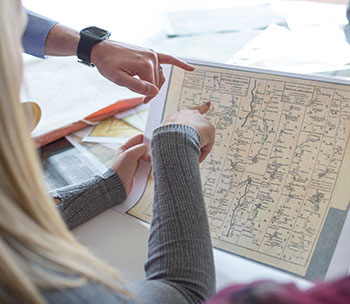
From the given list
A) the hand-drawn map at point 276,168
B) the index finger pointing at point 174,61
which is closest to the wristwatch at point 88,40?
the index finger pointing at point 174,61

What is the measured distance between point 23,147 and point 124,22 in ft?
3.87

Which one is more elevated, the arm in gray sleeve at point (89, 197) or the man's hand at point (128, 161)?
the man's hand at point (128, 161)

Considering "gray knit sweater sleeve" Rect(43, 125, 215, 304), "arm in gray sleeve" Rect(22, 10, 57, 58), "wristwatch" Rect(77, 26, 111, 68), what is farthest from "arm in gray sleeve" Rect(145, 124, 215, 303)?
"arm in gray sleeve" Rect(22, 10, 57, 58)

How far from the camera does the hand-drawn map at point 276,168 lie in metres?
0.71

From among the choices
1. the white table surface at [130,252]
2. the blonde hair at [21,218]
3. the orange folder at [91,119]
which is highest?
the blonde hair at [21,218]

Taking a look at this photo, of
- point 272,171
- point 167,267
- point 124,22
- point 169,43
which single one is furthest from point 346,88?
point 124,22

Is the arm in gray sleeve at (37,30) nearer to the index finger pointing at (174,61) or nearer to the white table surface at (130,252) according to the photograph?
the index finger pointing at (174,61)

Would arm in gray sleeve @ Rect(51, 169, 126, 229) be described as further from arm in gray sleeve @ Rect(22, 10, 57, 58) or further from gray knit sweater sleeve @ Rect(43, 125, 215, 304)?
arm in gray sleeve @ Rect(22, 10, 57, 58)

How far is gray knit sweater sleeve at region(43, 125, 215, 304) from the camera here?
0.56 meters

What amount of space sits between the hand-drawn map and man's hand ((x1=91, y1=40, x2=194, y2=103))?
0.32ft

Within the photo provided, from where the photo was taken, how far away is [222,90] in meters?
0.87

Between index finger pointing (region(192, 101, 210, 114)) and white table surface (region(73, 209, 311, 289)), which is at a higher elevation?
index finger pointing (region(192, 101, 210, 114))

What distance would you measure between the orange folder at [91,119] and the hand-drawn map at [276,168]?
26cm

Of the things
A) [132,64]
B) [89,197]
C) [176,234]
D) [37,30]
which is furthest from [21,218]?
[37,30]
